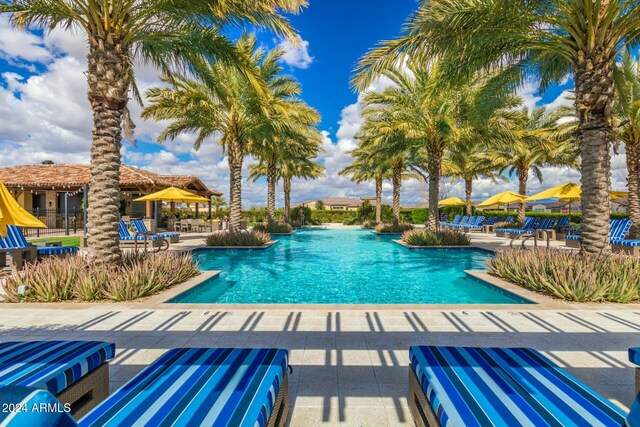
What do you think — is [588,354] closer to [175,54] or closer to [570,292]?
[570,292]

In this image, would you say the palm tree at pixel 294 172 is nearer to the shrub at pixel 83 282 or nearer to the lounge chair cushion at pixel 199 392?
the shrub at pixel 83 282

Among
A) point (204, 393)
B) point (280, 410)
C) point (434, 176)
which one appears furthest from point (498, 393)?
point (434, 176)

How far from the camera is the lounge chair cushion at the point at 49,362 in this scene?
2.09 meters

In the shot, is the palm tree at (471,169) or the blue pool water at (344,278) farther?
the palm tree at (471,169)

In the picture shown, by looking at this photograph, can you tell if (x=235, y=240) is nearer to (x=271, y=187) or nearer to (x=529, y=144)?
(x=271, y=187)

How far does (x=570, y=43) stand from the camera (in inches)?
275

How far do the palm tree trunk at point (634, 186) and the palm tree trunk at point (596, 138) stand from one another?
1143cm

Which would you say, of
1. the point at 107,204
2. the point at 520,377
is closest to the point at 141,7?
the point at 107,204

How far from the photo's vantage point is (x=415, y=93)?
15.2 m

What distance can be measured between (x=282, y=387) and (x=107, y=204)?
6252 millimetres

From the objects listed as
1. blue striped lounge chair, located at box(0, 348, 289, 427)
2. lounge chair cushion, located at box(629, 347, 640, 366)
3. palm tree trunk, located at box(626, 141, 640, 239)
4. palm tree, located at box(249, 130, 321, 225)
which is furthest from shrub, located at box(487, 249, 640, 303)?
palm tree, located at box(249, 130, 321, 225)

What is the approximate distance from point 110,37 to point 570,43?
980cm

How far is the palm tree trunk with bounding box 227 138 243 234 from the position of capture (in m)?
15.7

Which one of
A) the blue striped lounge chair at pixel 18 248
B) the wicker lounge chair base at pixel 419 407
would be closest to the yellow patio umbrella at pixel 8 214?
the wicker lounge chair base at pixel 419 407
